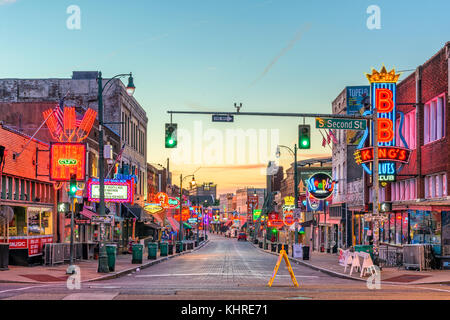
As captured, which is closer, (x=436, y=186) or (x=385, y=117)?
(x=436, y=186)

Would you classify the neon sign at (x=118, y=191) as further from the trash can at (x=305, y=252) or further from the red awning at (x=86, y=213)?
the trash can at (x=305, y=252)

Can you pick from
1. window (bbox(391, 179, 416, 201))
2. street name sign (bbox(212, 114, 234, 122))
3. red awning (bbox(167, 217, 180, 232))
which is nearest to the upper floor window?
window (bbox(391, 179, 416, 201))

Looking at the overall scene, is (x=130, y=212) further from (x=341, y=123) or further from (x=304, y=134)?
(x=304, y=134)

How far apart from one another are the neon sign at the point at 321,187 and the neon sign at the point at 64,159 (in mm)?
24759

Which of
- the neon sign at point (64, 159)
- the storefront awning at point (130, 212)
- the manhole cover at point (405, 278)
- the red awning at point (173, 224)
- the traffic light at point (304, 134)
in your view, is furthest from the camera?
the red awning at point (173, 224)

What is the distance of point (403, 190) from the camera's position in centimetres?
4056

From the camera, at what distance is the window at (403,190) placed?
38562 mm

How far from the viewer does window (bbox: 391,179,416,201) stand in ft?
127

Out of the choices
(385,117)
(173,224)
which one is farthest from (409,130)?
(173,224)

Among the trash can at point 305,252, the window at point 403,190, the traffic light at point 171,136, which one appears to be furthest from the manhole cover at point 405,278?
the trash can at point 305,252

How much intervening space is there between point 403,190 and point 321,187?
14951mm

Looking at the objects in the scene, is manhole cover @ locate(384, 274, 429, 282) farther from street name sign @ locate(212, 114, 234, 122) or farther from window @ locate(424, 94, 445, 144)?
window @ locate(424, 94, 445, 144)
